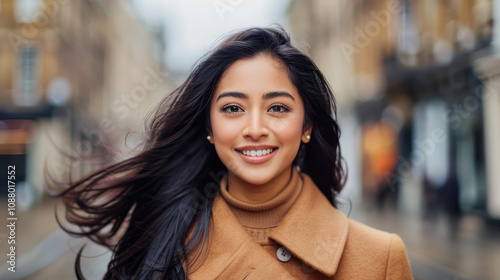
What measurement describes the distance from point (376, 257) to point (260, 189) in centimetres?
65

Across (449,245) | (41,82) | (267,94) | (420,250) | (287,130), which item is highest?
(267,94)

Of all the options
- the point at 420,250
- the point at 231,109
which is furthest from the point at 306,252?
the point at 420,250

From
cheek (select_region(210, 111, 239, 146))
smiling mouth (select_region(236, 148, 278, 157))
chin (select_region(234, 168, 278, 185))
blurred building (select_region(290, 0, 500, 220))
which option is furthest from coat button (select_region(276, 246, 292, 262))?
blurred building (select_region(290, 0, 500, 220))

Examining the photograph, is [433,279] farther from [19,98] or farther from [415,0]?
[19,98]

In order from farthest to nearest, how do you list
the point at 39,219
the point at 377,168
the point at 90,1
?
the point at 90,1 → the point at 377,168 → the point at 39,219

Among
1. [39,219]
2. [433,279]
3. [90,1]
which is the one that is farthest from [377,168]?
[90,1]

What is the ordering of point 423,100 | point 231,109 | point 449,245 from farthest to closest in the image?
point 423,100 < point 449,245 < point 231,109

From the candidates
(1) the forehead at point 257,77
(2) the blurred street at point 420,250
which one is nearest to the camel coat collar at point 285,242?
(1) the forehead at point 257,77

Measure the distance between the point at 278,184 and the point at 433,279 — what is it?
4.83 metres

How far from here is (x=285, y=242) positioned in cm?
231

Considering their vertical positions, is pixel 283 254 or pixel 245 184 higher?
pixel 245 184

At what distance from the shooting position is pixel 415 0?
59.4 feet

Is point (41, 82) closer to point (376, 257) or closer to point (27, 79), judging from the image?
point (27, 79)

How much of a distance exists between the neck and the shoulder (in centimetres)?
44
